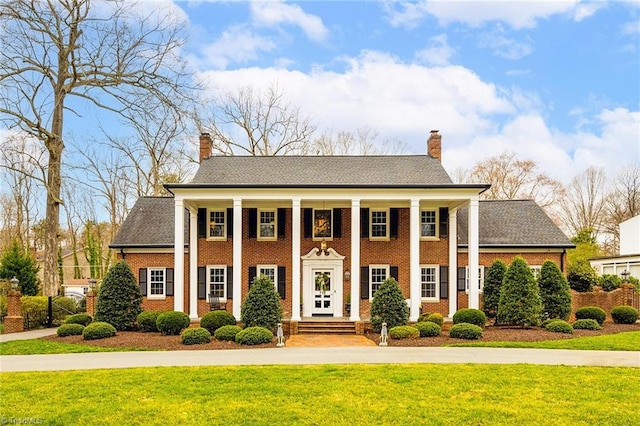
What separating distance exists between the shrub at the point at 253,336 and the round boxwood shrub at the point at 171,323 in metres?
2.88

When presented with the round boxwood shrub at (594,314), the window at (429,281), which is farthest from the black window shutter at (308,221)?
the round boxwood shrub at (594,314)

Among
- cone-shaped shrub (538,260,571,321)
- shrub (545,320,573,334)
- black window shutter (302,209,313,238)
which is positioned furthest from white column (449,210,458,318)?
black window shutter (302,209,313,238)

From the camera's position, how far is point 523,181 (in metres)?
47.1

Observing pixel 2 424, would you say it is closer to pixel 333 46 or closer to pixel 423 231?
pixel 333 46

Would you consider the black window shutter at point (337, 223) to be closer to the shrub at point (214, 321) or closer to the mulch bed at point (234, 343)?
the mulch bed at point (234, 343)

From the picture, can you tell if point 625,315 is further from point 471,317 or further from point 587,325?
→ point 471,317

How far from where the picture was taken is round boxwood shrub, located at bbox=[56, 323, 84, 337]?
60.1ft

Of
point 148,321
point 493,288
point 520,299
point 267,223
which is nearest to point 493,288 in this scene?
point 493,288

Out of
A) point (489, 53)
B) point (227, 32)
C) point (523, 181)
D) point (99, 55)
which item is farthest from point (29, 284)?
point (523, 181)

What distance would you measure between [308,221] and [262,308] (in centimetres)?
636

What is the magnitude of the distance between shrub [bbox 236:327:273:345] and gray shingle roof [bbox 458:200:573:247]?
12.1m

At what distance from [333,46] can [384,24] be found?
8.69 feet

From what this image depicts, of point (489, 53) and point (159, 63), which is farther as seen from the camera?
point (159, 63)

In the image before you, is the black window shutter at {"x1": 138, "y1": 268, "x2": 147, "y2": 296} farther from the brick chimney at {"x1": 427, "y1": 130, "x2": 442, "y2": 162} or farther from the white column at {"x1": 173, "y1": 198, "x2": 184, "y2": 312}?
the brick chimney at {"x1": 427, "y1": 130, "x2": 442, "y2": 162}
